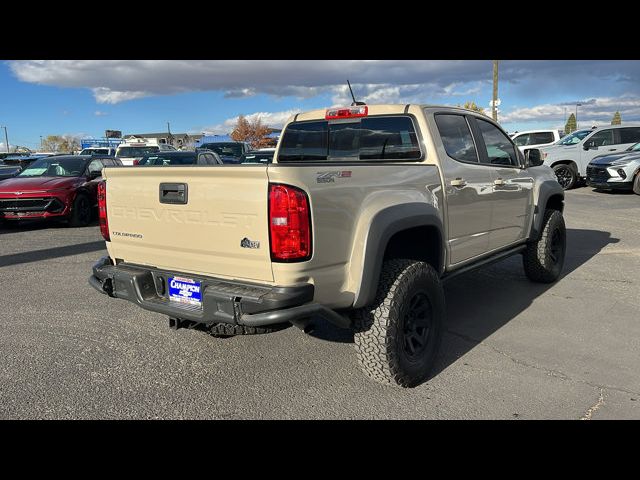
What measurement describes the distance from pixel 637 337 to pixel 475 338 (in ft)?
4.29

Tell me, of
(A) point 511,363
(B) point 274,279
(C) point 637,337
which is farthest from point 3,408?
(C) point 637,337

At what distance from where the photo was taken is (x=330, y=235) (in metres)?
2.76

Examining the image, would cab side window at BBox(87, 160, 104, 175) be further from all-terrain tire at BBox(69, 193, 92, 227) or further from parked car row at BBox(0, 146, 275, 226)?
all-terrain tire at BBox(69, 193, 92, 227)

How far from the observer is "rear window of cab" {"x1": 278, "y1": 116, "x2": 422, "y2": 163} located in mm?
3957

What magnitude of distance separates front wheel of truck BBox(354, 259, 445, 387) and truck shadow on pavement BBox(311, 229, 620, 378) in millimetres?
282

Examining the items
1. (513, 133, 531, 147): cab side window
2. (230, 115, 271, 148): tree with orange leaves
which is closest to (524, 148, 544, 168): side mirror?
(513, 133, 531, 147): cab side window

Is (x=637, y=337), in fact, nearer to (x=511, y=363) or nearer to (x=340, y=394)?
(x=511, y=363)

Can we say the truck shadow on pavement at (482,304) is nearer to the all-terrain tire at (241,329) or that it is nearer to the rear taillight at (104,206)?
the all-terrain tire at (241,329)

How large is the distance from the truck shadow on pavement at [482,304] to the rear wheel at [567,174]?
9.67 meters

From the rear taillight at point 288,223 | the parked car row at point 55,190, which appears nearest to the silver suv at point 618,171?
the parked car row at point 55,190

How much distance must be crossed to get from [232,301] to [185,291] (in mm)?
474

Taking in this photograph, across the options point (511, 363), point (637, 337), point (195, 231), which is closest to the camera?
point (195, 231)
